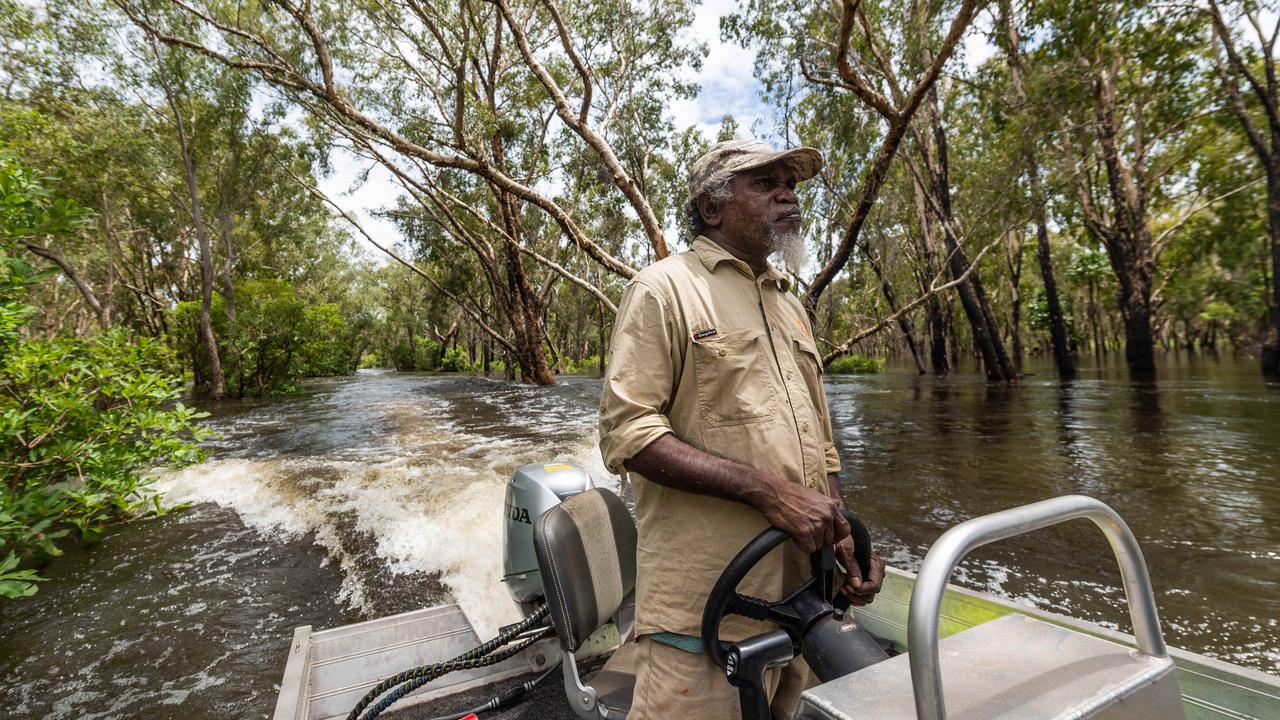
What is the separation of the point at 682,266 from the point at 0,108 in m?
19.5

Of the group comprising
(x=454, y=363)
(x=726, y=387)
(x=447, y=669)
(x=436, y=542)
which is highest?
(x=454, y=363)

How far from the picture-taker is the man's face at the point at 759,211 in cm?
166

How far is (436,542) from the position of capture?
5.40 m

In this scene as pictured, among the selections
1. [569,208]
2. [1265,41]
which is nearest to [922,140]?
[1265,41]

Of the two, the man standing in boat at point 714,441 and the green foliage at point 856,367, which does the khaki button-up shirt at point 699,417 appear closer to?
the man standing in boat at point 714,441

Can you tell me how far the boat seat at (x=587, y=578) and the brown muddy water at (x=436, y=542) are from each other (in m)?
1.87

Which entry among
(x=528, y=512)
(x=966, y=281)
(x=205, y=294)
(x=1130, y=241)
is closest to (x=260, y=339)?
(x=205, y=294)

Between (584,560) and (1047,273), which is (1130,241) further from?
(584,560)

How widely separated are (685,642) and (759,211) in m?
1.16

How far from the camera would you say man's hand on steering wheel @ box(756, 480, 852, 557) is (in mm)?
1299

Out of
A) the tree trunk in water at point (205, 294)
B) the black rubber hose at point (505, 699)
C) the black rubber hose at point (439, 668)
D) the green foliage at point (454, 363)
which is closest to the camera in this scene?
the black rubber hose at point (439, 668)

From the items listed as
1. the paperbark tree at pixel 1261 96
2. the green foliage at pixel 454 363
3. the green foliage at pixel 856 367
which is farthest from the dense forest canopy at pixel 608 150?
the green foliage at pixel 454 363

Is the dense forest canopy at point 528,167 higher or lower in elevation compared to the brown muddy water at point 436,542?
higher

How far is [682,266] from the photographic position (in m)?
1.59
